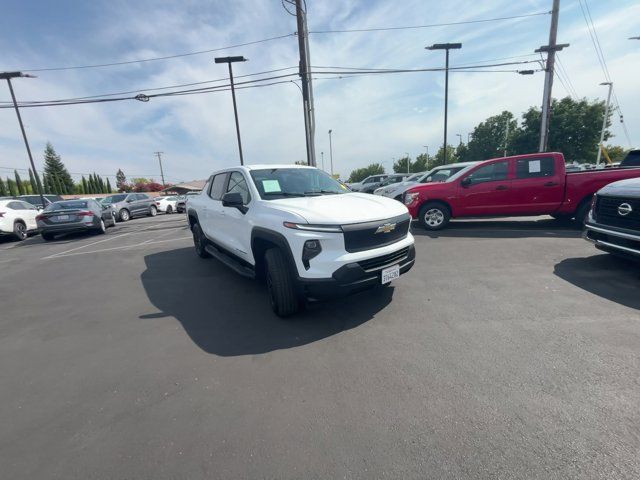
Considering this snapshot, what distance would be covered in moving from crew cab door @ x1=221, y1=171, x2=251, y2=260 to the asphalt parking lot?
680 millimetres

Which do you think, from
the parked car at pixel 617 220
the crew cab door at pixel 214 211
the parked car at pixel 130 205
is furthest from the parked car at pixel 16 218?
the parked car at pixel 617 220

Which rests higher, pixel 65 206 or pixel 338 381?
pixel 65 206

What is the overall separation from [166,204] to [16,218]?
10777mm

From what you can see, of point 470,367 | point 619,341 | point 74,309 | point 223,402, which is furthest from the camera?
point 74,309

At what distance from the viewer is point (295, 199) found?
12.1ft

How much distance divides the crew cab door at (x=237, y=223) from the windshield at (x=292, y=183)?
241 millimetres

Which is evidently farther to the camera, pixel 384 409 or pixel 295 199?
pixel 295 199

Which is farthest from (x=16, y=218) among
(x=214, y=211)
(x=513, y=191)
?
(x=513, y=191)

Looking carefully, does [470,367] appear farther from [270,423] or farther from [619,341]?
[270,423]

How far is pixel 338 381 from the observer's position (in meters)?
2.37

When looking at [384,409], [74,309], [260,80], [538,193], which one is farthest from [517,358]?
[260,80]

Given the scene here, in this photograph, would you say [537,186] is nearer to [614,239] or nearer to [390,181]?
[614,239]

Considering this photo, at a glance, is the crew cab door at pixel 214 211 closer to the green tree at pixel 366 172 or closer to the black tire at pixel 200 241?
the black tire at pixel 200 241

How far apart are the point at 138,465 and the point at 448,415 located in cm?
196
